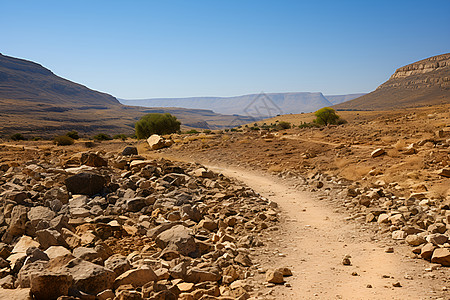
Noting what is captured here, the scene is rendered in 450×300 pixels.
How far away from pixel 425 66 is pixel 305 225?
13852cm

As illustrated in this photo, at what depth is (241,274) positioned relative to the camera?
20.3 ft

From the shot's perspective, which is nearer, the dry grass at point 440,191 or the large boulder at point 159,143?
the dry grass at point 440,191

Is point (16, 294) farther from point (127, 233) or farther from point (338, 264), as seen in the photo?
point (338, 264)

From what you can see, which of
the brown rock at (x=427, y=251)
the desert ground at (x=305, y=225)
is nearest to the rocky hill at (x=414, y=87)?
the desert ground at (x=305, y=225)

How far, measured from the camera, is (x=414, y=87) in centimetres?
11081

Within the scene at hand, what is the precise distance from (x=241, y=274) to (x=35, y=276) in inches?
127

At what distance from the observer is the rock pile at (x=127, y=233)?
5.04m

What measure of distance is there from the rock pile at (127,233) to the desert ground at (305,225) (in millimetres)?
40

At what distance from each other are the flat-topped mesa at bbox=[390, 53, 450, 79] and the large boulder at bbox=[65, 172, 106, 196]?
131 metres

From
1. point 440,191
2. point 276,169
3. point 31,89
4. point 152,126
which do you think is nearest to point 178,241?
point 440,191

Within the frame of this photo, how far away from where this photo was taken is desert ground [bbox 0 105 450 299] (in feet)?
18.6

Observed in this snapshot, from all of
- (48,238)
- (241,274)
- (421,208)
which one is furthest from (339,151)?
(48,238)

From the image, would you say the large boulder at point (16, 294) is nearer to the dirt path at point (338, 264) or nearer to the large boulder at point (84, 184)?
the dirt path at point (338, 264)

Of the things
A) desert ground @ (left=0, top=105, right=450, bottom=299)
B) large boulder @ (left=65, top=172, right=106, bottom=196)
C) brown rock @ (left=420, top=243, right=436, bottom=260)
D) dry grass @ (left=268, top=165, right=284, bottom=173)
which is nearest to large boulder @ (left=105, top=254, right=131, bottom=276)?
desert ground @ (left=0, top=105, right=450, bottom=299)
